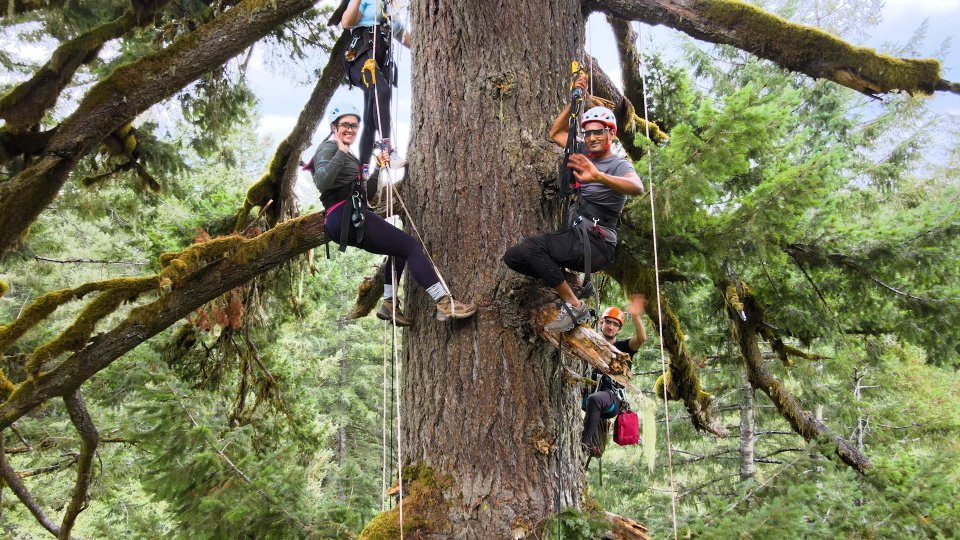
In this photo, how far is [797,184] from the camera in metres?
4.30

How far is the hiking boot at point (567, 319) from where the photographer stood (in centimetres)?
326

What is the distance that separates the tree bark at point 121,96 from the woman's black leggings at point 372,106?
66cm

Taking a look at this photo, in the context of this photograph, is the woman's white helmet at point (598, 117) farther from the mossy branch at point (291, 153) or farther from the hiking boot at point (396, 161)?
the mossy branch at point (291, 153)

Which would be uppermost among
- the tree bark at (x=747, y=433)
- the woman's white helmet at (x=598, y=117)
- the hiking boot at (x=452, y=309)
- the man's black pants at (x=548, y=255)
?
the woman's white helmet at (x=598, y=117)

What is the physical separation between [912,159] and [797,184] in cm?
990

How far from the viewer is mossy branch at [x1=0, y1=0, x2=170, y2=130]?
402 cm

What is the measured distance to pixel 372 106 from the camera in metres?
4.36

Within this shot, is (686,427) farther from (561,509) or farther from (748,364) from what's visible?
(561,509)

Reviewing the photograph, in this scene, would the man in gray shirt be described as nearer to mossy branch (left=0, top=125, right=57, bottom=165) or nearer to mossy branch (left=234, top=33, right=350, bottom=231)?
mossy branch (left=234, top=33, right=350, bottom=231)

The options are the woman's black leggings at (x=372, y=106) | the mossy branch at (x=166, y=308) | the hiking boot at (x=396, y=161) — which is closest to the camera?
the mossy branch at (x=166, y=308)

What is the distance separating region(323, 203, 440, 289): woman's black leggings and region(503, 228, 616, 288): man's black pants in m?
0.47

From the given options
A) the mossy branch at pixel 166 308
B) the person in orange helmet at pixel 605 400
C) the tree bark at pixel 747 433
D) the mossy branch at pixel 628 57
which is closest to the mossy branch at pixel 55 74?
the mossy branch at pixel 166 308

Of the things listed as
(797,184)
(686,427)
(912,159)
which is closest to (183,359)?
(797,184)

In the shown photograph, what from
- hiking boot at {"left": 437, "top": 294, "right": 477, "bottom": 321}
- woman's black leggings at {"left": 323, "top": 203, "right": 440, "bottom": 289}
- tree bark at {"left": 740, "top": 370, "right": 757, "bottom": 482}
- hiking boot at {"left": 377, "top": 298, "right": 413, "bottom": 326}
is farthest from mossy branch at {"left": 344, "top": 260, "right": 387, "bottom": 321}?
tree bark at {"left": 740, "top": 370, "right": 757, "bottom": 482}
